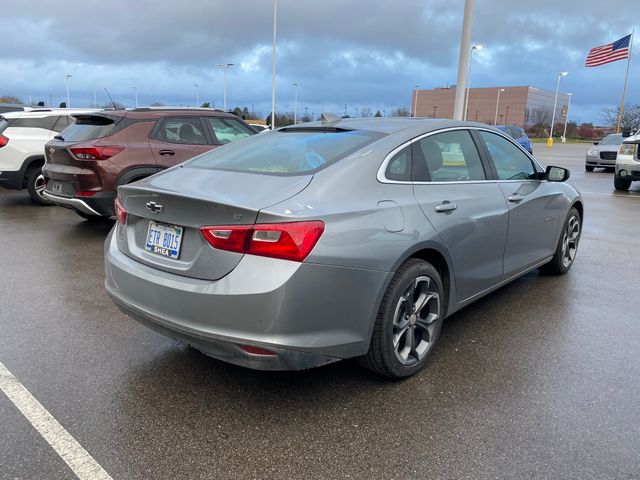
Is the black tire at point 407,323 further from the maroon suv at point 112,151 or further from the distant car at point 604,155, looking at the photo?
the distant car at point 604,155

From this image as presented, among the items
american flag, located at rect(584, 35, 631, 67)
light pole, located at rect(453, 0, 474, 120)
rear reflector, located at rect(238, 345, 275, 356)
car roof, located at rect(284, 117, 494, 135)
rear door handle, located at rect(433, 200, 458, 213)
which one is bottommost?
rear reflector, located at rect(238, 345, 275, 356)

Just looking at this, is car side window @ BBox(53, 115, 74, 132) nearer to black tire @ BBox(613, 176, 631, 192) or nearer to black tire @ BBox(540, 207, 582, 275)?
black tire @ BBox(540, 207, 582, 275)

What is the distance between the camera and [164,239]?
2.93m

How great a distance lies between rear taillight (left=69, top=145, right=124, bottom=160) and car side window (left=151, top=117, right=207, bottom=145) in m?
0.65

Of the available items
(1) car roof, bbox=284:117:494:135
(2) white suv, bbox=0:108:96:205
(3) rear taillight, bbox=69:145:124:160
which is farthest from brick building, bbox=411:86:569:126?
(1) car roof, bbox=284:117:494:135

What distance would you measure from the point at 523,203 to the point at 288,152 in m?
2.13

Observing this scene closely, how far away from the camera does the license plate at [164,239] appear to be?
2854mm

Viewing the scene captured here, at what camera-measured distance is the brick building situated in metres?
115

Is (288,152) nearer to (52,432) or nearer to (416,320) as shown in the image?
(416,320)

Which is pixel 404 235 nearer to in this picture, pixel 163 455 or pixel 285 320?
pixel 285 320

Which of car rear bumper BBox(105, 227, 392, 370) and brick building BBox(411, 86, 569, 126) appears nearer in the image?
car rear bumper BBox(105, 227, 392, 370)

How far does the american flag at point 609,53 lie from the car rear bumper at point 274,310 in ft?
123

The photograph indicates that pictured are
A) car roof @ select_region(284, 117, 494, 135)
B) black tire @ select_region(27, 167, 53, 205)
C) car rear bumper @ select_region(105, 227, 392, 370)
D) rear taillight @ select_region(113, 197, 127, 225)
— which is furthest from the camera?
black tire @ select_region(27, 167, 53, 205)

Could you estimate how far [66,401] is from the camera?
296cm
